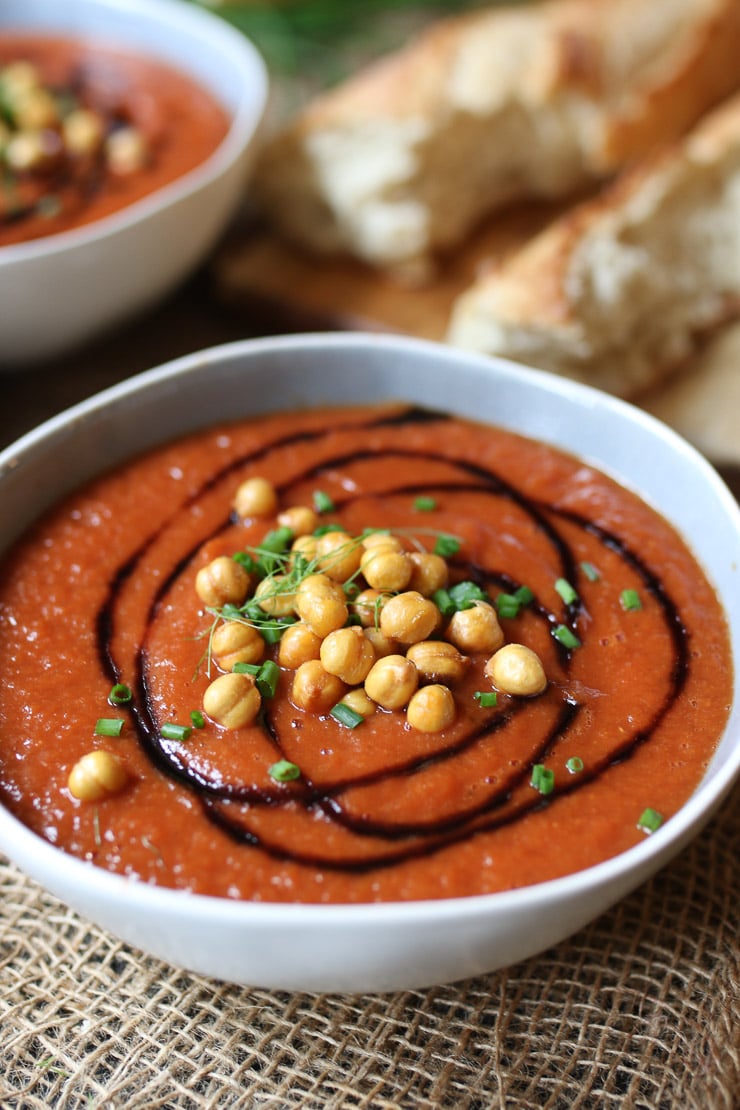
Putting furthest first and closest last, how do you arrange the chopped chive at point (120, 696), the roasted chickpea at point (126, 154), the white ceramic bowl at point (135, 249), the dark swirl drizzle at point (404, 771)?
the roasted chickpea at point (126, 154)
the white ceramic bowl at point (135, 249)
the chopped chive at point (120, 696)
the dark swirl drizzle at point (404, 771)

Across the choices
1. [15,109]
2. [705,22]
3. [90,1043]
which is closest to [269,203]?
[15,109]

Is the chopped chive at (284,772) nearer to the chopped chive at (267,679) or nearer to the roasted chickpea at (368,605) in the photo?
the chopped chive at (267,679)

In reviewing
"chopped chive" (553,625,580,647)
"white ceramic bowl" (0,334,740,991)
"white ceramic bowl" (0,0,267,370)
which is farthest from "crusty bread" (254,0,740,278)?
"chopped chive" (553,625,580,647)

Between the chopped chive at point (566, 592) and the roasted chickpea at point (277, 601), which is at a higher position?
the roasted chickpea at point (277, 601)

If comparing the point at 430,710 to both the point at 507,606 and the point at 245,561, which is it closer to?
the point at 507,606

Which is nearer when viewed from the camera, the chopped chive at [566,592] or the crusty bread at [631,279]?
the chopped chive at [566,592]

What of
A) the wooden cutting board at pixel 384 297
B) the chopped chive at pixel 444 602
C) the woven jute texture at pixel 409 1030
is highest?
the chopped chive at pixel 444 602

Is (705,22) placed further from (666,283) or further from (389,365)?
(389,365)

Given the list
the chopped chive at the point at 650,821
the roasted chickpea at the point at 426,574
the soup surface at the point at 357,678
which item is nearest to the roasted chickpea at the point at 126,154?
the soup surface at the point at 357,678
